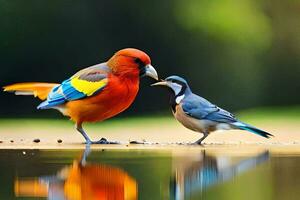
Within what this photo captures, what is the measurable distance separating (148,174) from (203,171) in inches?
11.3

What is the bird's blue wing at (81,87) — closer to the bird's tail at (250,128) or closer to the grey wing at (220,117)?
the grey wing at (220,117)

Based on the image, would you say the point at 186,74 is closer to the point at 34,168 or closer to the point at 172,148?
the point at 172,148

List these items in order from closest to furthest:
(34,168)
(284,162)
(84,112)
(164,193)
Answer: (164,193)
(34,168)
(284,162)
(84,112)

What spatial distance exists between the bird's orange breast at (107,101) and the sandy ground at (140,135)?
0.28 meters

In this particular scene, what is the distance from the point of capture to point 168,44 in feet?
26.7

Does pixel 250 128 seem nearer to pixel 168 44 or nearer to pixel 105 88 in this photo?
pixel 105 88

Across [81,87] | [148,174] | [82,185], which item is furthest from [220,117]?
[82,185]

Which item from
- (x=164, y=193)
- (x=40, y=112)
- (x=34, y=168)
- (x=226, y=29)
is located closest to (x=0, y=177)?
(x=34, y=168)

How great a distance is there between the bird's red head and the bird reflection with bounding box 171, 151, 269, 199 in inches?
26.9

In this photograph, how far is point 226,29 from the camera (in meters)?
8.42

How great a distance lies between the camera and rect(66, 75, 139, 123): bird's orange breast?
18.0 ft

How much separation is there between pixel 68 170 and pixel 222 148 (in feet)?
5.37

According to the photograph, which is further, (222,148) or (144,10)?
(144,10)

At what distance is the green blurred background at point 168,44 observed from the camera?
26.0 feet
